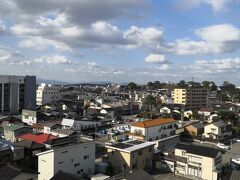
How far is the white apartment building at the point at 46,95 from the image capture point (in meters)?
69.1

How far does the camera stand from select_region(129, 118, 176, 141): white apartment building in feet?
99.2

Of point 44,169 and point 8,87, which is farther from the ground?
point 8,87

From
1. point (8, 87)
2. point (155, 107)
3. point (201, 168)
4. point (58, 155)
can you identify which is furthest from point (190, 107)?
point (58, 155)

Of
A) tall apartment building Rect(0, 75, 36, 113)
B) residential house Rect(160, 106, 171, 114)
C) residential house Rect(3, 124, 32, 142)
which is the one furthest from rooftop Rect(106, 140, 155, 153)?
tall apartment building Rect(0, 75, 36, 113)

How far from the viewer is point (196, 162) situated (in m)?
21.6

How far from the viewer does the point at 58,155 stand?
19141 mm

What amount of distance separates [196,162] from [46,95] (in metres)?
53.9

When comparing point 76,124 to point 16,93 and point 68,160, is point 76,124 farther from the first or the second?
point 16,93

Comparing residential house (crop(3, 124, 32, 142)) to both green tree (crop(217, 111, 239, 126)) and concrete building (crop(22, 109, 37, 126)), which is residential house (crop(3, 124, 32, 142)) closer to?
concrete building (crop(22, 109, 37, 126))

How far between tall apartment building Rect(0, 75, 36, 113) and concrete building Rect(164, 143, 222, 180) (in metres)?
40.6

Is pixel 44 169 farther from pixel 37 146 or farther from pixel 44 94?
pixel 44 94

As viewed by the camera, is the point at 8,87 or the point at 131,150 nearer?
the point at 131,150

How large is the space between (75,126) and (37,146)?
1432 cm

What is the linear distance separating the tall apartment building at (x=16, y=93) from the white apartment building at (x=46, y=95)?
9.21 m
